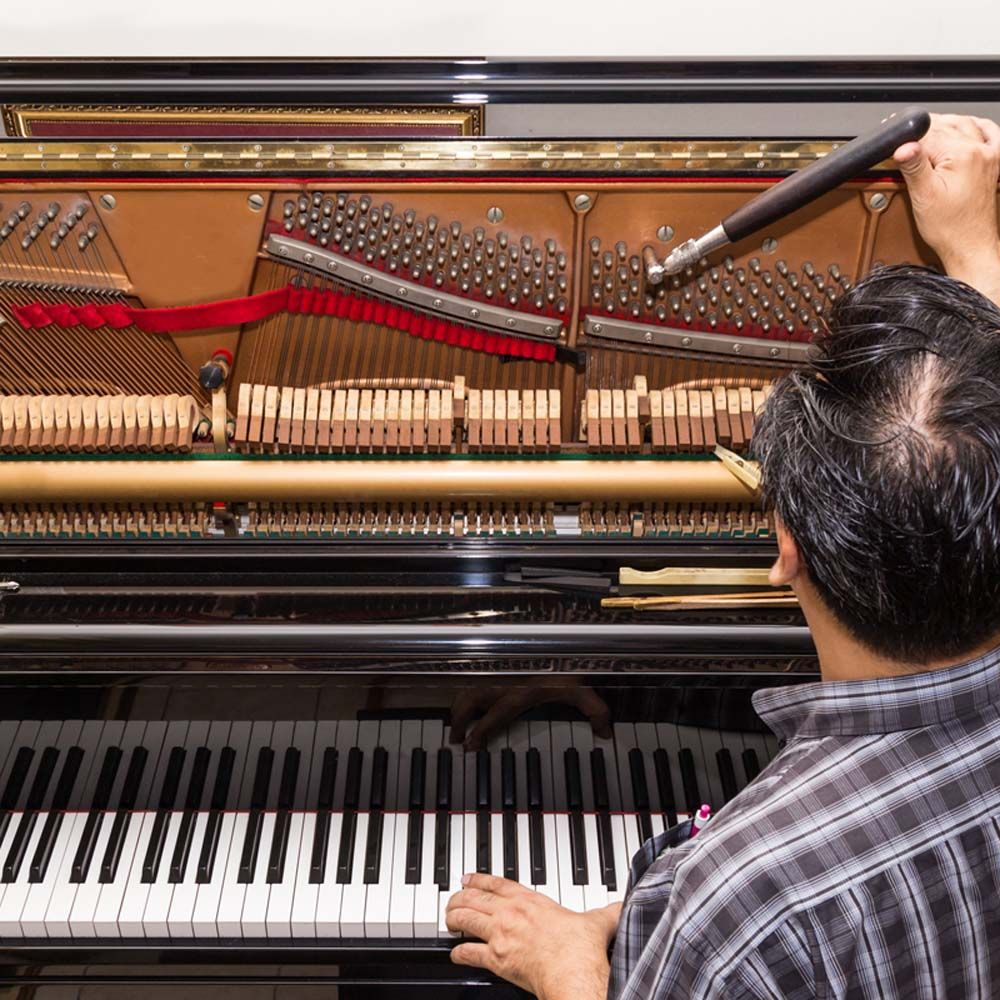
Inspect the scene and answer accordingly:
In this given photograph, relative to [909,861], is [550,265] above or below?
above

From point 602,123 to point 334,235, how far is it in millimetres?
697

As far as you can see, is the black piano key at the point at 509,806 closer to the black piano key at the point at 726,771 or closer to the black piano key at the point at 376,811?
the black piano key at the point at 376,811

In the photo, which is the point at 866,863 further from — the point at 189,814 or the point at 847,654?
the point at 189,814

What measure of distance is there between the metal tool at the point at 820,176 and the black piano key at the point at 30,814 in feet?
5.41

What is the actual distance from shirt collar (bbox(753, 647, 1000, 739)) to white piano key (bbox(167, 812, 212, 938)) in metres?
1.33

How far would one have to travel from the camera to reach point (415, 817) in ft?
6.57

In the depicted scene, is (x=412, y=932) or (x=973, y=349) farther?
(x=412, y=932)

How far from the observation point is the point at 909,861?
1088 mm

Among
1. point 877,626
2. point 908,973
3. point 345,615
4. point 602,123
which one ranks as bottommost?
point 908,973

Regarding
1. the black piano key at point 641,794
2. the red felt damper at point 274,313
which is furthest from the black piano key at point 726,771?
the red felt damper at point 274,313
